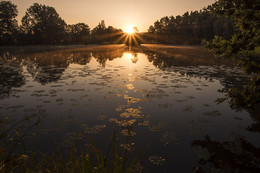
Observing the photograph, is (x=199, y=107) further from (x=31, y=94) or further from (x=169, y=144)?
(x=31, y=94)

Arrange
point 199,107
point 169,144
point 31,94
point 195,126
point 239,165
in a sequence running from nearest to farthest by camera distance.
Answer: point 239,165, point 169,144, point 195,126, point 199,107, point 31,94

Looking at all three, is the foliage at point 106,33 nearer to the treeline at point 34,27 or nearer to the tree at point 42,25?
the treeline at point 34,27

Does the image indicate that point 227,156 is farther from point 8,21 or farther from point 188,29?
point 188,29

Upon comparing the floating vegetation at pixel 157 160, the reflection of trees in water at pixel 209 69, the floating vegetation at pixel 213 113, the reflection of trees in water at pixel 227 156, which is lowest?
the floating vegetation at pixel 157 160

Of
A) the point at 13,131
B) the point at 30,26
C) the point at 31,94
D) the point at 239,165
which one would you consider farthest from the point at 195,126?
the point at 30,26

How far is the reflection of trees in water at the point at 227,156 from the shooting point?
3775 millimetres

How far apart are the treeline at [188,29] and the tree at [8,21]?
7135cm

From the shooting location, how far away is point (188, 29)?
307 ft

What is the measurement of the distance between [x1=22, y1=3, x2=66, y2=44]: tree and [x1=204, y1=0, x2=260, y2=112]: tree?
6596 centimetres

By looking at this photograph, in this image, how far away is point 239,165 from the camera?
3.84m

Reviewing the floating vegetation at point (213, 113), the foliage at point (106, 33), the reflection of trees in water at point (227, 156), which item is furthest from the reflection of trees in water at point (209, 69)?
the foliage at point (106, 33)

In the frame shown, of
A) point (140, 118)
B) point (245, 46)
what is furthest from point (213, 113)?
point (140, 118)

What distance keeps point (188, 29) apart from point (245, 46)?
324ft

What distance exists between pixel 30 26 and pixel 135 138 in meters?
76.2
